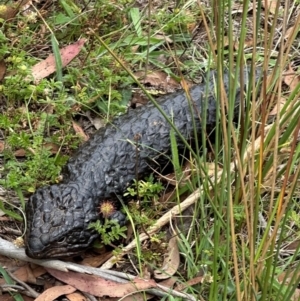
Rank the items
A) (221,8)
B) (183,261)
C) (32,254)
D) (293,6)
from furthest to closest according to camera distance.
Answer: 1. (293,6)
2. (183,261)
3. (32,254)
4. (221,8)

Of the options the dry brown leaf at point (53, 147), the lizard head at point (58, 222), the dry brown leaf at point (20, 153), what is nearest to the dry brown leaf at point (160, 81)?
the dry brown leaf at point (53, 147)

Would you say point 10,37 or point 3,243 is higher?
point 10,37

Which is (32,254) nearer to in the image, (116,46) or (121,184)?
(121,184)

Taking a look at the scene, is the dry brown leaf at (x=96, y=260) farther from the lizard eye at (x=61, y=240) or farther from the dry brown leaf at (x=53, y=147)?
the dry brown leaf at (x=53, y=147)

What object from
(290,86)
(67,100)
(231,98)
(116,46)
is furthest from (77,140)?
(231,98)

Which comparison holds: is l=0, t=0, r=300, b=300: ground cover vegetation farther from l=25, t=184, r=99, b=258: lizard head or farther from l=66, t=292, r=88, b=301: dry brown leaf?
l=66, t=292, r=88, b=301: dry brown leaf

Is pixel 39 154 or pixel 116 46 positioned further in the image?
pixel 116 46

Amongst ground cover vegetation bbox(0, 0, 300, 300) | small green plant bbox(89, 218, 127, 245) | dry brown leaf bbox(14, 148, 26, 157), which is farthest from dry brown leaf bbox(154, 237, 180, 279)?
dry brown leaf bbox(14, 148, 26, 157)

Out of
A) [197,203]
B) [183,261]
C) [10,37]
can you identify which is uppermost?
[10,37]
